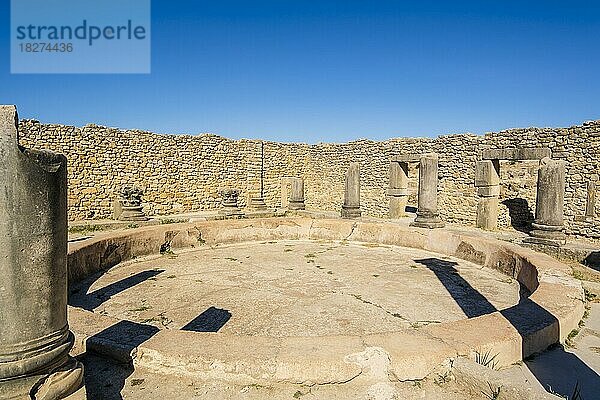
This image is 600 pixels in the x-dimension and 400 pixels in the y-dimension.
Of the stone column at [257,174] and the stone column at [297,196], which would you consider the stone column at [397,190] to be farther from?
the stone column at [257,174]

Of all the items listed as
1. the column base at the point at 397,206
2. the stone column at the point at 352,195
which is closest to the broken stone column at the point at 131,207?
the stone column at the point at 352,195

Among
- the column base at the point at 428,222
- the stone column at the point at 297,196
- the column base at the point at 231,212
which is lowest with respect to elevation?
the column base at the point at 231,212

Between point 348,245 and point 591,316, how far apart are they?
193 inches

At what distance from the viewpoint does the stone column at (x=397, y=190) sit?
1553 centimetres

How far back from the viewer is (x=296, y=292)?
17.2ft

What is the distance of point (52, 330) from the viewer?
2.08 metres

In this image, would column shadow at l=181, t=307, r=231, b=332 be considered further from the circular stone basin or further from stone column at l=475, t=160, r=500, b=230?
stone column at l=475, t=160, r=500, b=230

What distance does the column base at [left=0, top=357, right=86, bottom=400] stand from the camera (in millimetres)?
1933

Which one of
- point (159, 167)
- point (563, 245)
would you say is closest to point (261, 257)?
point (563, 245)

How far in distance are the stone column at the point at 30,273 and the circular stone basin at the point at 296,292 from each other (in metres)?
2.00

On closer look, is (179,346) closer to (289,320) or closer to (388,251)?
(289,320)

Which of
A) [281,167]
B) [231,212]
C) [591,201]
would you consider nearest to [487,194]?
[591,201]

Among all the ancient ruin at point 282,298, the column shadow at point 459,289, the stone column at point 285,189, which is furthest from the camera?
the stone column at point 285,189

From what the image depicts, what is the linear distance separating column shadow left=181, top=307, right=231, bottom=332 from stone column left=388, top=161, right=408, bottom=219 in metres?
12.0
